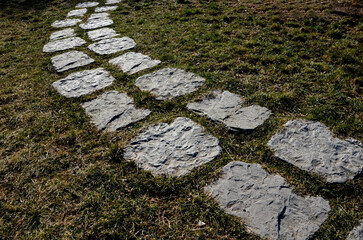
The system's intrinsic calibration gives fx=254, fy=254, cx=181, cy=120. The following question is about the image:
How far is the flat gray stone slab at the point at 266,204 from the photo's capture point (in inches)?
59.8

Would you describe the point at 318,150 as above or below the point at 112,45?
below

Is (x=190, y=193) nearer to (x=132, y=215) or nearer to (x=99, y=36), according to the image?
(x=132, y=215)

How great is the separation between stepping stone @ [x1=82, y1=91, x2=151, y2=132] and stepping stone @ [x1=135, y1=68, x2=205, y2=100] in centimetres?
28

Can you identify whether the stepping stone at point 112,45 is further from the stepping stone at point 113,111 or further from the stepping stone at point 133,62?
the stepping stone at point 113,111

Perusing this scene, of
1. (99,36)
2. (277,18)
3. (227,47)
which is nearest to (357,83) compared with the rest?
(227,47)

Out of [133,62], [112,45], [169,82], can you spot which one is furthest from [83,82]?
[112,45]

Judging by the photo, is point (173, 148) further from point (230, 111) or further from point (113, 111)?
point (113, 111)

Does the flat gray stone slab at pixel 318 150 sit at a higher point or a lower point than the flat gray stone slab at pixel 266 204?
higher

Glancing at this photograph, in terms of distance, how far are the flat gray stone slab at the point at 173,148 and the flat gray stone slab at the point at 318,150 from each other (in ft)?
1.81

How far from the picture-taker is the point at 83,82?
3.10 meters

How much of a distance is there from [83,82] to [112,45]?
125 centimetres

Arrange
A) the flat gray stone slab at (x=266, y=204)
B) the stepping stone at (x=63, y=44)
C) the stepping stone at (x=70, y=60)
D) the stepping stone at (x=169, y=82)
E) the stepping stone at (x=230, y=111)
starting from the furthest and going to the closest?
the stepping stone at (x=63, y=44) → the stepping stone at (x=70, y=60) → the stepping stone at (x=169, y=82) → the stepping stone at (x=230, y=111) → the flat gray stone slab at (x=266, y=204)

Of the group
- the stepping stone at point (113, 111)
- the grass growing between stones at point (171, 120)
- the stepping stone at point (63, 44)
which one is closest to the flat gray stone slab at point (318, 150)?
the grass growing between stones at point (171, 120)

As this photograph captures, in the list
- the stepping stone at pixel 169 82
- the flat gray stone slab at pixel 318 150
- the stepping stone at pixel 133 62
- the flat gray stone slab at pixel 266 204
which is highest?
the stepping stone at pixel 133 62
